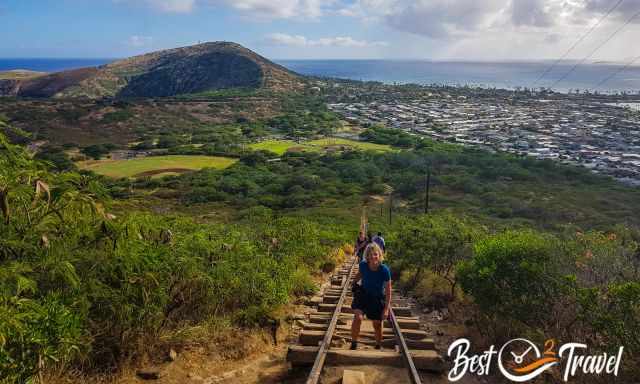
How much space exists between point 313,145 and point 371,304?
94762 mm

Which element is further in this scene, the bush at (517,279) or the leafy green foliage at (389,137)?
the leafy green foliage at (389,137)

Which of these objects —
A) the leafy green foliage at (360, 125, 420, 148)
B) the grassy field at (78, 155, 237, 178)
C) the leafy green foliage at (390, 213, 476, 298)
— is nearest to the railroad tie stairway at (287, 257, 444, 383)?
the leafy green foliage at (390, 213, 476, 298)

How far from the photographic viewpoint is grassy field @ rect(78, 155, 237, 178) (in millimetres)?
70750

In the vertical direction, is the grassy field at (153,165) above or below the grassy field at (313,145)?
below

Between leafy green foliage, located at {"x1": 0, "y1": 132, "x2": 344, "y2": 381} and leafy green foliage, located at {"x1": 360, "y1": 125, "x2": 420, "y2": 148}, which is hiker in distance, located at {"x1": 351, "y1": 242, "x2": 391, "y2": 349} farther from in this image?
leafy green foliage, located at {"x1": 360, "y1": 125, "x2": 420, "y2": 148}

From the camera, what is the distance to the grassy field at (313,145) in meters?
95.6

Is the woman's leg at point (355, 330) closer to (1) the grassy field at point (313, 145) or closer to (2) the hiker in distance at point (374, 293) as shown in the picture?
(2) the hiker in distance at point (374, 293)

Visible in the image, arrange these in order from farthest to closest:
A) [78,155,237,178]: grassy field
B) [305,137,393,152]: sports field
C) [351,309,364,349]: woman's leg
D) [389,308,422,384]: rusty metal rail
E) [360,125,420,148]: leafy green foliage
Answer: [360,125,420,148]: leafy green foliage, [305,137,393,152]: sports field, [78,155,237,178]: grassy field, [351,309,364,349]: woman's leg, [389,308,422,384]: rusty metal rail

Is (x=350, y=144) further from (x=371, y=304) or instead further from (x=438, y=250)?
(x=371, y=304)

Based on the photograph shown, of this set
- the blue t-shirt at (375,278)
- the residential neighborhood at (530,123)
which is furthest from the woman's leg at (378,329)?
the residential neighborhood at (530,123)

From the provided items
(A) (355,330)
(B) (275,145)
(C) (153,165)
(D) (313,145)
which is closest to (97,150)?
(C) (153,165)

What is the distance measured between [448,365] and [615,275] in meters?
3.07

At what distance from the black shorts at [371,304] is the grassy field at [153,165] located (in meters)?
69.7

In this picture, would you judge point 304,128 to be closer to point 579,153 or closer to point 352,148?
point 352,148
